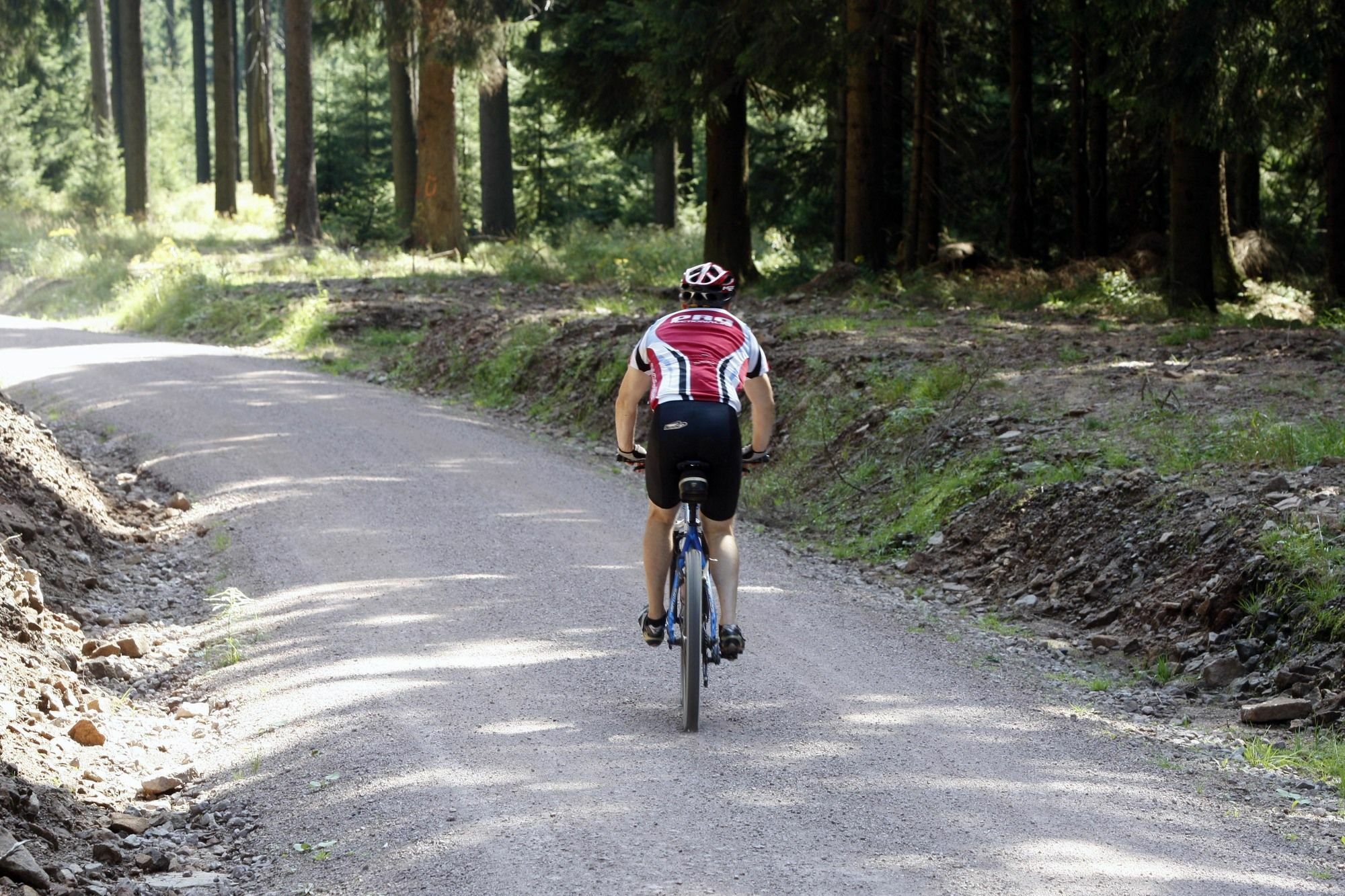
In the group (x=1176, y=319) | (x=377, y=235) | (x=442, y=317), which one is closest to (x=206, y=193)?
(x=377, y=235)

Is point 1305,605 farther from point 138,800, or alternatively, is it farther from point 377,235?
point 377,235

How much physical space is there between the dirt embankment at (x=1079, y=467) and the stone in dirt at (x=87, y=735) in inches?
222

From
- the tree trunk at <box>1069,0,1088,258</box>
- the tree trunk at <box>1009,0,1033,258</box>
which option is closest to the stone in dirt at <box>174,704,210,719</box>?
the tree trunk at <box>1009,0,1033,258</box>

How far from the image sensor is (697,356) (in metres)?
6.29

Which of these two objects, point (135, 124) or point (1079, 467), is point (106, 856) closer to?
point (1079, 467)

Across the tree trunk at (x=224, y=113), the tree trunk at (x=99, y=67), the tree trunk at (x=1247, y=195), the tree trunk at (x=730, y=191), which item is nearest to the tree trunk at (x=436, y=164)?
the tree trunk at (x=730, y=191)

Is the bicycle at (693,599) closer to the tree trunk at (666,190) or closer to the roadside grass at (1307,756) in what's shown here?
the roadside grass at (1307,756)

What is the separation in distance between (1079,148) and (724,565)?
19683mm

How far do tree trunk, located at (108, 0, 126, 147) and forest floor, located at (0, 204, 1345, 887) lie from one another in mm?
44240

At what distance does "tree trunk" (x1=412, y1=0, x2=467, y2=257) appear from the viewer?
26.8 metres

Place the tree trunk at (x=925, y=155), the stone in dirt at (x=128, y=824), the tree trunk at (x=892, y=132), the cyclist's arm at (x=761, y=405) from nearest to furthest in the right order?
the stone in dirt at (x=128, y=824) < the cyclist's arm at (x=761, y=405) < the tree trunk at (x=925, y=155) < the tree trunk at (x=892, y=132)

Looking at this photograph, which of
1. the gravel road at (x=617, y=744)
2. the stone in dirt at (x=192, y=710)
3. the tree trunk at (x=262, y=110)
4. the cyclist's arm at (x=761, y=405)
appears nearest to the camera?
the gravel road at (x=617, y=744)

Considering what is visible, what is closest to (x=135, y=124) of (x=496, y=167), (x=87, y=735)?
(x=496, y=167)

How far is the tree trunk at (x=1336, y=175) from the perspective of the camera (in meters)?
17.5
